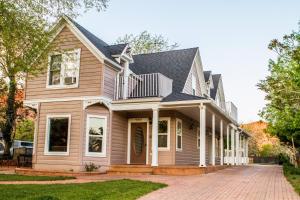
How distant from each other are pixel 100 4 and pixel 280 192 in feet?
28.7

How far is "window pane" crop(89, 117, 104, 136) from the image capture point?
16016 millimetres

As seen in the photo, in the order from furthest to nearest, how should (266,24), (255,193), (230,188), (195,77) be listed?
1. (195,77)
2. (266,24)
3. (230,188)
4. (255,193)

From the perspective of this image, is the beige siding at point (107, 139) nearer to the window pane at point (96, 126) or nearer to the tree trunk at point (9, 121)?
the window pane at point (96, 126)

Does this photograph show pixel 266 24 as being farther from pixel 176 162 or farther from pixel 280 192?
pixel 280 192

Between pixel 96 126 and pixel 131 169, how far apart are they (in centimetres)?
262

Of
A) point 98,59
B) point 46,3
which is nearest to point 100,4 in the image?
point 46,3

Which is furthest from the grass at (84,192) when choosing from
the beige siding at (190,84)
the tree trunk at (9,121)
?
the tree trunk at (9,121)

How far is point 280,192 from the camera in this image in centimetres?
971

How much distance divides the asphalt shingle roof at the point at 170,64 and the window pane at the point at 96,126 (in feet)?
16.8

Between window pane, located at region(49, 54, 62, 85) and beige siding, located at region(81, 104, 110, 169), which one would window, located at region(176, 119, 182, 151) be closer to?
beige siding, located at region(81, 104, 110, 169)

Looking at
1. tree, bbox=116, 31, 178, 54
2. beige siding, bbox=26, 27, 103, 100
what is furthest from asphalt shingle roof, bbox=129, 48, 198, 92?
tree, bbox=116, 31, 178, 54

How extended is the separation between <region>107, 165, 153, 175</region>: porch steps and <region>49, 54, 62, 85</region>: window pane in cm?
502

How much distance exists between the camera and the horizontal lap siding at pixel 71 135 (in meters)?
15.6

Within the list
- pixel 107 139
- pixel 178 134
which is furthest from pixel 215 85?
pixel 107 139
